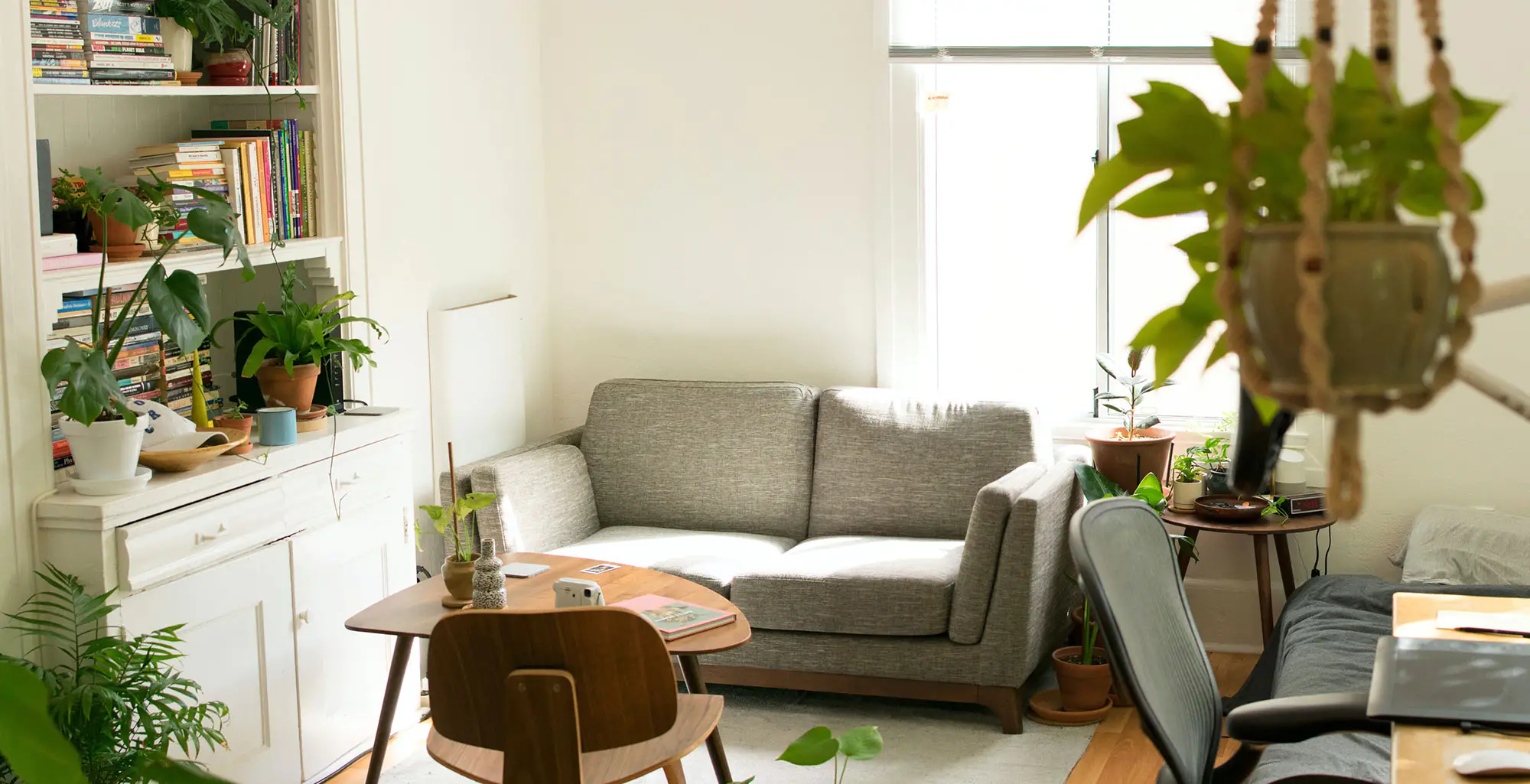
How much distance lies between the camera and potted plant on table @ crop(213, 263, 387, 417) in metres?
3.57

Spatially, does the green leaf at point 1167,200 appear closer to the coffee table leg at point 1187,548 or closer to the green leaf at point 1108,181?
the green leaf at point 1108,181

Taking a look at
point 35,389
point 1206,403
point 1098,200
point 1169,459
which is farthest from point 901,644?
point 1098,200

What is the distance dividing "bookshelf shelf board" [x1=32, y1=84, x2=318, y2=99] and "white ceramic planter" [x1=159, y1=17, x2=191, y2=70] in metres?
0.07

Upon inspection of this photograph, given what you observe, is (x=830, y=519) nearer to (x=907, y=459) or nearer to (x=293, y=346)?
(x=907, y=459)

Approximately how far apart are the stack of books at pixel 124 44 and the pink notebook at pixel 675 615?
1.63 m

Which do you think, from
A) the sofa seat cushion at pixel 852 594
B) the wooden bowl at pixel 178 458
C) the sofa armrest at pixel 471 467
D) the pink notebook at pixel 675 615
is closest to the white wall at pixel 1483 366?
the sofa seat cushion at pixel 852 594

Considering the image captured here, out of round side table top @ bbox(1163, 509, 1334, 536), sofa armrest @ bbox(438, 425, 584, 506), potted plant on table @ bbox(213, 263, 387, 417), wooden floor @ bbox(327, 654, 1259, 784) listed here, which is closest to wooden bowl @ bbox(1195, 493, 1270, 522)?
round side table top @ bbox(1163, 509, 1334, 536)

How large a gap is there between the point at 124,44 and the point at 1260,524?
127 inches

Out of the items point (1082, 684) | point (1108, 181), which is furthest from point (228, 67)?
point (1108, 181)

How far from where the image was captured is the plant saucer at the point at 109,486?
9.66ft

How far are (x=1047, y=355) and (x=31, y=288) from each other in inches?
125

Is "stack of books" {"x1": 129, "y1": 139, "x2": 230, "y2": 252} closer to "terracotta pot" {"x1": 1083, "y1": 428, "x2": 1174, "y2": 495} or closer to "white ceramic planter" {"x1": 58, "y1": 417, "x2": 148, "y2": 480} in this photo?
"white ceramic planter" {"x1": 58, "y1": 417, "x2": 148, "y2": 480}

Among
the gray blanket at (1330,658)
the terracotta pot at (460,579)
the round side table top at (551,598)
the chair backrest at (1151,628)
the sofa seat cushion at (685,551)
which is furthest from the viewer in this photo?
the sofa seat cushion at (685,551)

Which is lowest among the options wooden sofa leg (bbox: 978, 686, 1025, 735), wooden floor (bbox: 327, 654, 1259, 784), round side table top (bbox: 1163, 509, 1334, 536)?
wooden floor (bbox: 327, 654, 1259, 784)
